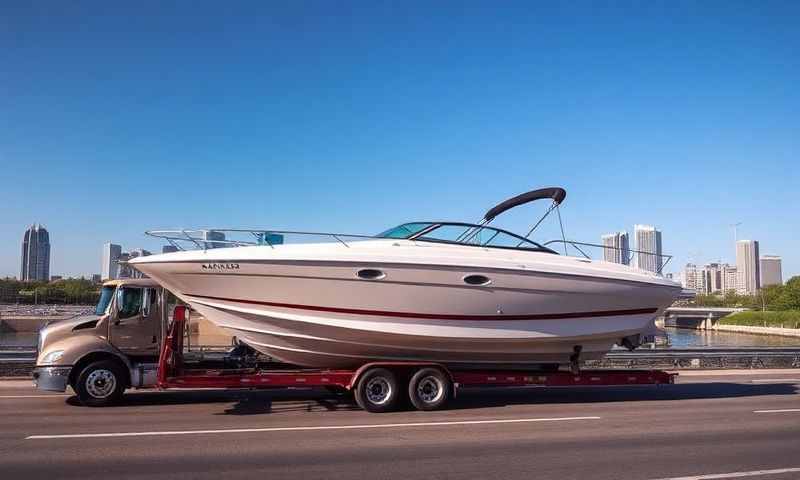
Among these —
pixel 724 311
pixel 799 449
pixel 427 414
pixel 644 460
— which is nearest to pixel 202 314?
pixel 427 414

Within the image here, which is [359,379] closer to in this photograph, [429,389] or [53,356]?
[429,389]

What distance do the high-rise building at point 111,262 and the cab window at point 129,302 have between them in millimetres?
777

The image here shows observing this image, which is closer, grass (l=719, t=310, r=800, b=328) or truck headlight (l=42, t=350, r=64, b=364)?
truck headlight (l=42, t=350, r=64, b=364)

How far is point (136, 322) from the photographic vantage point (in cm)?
1024

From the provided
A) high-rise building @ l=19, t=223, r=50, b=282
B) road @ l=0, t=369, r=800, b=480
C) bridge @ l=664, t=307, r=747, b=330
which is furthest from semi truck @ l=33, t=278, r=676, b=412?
high-rise building @ l=19, t=223, r=50, b=282

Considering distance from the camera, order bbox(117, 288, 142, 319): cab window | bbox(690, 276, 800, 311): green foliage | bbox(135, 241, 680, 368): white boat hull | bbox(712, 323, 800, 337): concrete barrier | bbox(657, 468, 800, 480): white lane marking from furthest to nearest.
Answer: bbox(690, 276, 800, 311): green foliage
bbox(712, 323, 800, 337): concrete barrier
bbox(117, 288, 142, 319): cab window
bbox(135, 241, 680, 368): white boat hull
bbox(657, 468, 800, 480): white lane marking

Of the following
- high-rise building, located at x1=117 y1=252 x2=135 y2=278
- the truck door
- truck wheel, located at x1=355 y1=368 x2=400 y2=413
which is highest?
high-rise building, located at x1=117 y1=252 x2=135 y2=278

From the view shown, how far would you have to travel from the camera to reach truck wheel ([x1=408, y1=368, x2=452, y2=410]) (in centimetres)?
997

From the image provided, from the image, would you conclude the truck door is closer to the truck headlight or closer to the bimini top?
the truck headlight

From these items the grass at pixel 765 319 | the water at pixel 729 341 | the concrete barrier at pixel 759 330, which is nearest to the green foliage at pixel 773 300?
the grass at pixel 765 319

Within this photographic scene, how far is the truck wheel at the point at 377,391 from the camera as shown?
32.1 ft

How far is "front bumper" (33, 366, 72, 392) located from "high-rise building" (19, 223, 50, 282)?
14842 centimetres

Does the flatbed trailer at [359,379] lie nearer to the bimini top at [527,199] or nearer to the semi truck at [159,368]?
the semi truck at [159,368]

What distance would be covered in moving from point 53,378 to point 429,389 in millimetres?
5709
